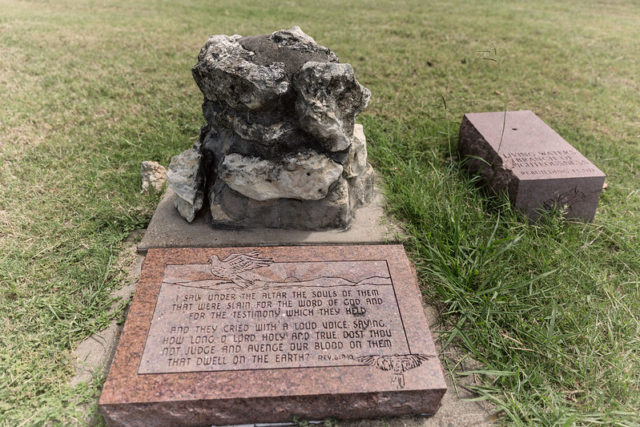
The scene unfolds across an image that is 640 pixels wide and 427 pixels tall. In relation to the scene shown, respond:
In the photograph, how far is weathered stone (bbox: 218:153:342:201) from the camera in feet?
7.16

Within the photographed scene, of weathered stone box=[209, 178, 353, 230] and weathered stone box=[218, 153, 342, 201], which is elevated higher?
weathered stone box=[218, 153, 342, 201]

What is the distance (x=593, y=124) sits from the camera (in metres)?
4.20

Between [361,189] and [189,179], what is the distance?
3.52ft

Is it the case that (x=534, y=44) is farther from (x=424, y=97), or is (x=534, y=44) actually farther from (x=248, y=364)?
(x=248, y=364)

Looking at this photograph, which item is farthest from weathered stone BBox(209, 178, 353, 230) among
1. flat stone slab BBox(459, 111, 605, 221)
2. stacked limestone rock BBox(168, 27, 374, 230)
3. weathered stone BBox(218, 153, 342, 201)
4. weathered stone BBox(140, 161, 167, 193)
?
flat stone slab BBox(459, 111, 605, 221)

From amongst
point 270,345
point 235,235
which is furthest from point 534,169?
point 270,345

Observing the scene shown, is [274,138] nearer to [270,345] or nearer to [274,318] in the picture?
[274,318]

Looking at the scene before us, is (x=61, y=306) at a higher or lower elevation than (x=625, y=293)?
higher

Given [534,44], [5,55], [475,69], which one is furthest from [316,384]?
[534,44]

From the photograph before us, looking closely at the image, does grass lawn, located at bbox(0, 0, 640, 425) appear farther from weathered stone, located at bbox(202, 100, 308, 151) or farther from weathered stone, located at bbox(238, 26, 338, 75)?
weathered stone, located at bbox(238, 26, 338, 75)

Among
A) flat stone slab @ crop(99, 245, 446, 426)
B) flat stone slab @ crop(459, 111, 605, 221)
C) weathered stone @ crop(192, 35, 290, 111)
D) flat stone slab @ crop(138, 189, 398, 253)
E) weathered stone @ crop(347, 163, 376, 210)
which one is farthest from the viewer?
flat stone slab @ crop(459, 111, 605, 221)

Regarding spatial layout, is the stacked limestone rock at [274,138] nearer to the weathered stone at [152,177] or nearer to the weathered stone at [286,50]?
the weathered stone at [286,50]

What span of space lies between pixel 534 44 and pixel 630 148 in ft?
9.62

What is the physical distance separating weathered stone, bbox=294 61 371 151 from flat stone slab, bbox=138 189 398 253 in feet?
1.87
